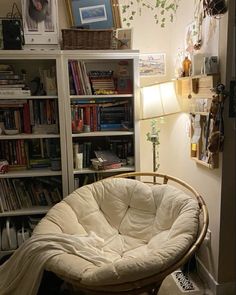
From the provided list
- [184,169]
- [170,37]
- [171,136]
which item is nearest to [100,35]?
[170,37]

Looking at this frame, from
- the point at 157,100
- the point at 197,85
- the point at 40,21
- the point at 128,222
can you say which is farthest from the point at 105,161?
the point at 40,21

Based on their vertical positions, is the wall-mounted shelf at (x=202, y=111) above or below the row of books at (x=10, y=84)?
below

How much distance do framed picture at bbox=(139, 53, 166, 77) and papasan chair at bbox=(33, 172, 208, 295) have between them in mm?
963

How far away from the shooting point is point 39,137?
7.61ft

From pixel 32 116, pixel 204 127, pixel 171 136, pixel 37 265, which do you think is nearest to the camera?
pixel 37 265

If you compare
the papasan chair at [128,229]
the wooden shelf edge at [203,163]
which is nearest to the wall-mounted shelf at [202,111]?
the wooden shelf edge at [203,163]

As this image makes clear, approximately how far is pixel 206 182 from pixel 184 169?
1.35 feet

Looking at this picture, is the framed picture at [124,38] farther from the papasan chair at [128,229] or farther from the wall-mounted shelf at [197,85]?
the papasan chair at [128,229]

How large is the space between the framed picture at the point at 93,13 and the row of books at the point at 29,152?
1.02m

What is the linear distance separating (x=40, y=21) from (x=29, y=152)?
107 cm

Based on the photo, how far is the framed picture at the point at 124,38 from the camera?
2.29m

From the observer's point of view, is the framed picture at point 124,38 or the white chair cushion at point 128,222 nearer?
the white chair cushion at point 128,222

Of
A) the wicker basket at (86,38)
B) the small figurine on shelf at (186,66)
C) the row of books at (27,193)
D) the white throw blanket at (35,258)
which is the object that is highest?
the wicker basket at (86,38)

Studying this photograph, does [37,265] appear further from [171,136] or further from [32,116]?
[171,136]
